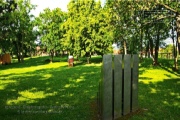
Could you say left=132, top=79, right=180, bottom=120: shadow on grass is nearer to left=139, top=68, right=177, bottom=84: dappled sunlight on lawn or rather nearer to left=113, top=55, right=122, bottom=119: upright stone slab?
left=113, top=55, right=122, bottom=119: upright stone slab

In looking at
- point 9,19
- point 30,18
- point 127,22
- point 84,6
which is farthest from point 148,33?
point 30,18

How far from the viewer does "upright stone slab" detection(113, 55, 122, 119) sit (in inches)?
315

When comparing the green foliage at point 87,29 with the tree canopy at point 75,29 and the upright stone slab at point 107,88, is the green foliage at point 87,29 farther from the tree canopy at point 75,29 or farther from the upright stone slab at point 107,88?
the upright stone slab at point 107,88

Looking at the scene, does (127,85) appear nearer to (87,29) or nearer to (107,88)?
(107,88)

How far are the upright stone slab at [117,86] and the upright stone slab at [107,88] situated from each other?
269 mm

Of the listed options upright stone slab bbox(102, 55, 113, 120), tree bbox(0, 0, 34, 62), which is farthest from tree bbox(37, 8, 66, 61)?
upright stone slab bbox(102, 55, 113, 120)

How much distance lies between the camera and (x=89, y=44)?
4044 cm

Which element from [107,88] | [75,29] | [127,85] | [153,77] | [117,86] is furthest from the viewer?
[75,29]

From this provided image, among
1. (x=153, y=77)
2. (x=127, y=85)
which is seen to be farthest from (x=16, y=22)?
(x=127, y=85)

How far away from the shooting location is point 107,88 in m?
7.83

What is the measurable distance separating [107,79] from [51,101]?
462 cm

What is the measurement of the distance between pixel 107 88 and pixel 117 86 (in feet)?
1.71

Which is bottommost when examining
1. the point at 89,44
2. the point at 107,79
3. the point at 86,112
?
the point at 86,112

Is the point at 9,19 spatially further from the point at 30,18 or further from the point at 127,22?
the point at 127,22
